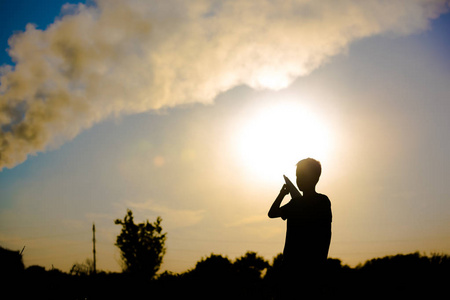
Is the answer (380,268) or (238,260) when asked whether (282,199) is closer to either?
(380,268)

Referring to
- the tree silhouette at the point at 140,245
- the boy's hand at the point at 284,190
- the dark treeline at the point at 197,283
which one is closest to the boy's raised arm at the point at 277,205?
the boy's hand at the point at 284,190

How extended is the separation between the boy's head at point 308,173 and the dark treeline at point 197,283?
5.41 feet

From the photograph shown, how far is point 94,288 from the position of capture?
253 inches

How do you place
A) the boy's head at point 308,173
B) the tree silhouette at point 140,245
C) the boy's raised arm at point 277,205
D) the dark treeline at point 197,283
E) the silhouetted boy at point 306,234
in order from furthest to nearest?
the tree silhouette at point 140,245 < the dark treeline at point 197,283 < the boy's raised arm at point 277,205 < the boy's head at point 308,173 < the silhouetted boy at point 306,234

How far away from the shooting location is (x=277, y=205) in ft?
13.5

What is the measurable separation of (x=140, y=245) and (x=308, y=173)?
39704 millimetres

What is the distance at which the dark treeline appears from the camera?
4.76m

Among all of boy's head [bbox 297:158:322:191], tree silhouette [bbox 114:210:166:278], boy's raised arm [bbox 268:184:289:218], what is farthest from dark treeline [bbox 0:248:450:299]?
tree silhouette [bbox 114:210:166:278]

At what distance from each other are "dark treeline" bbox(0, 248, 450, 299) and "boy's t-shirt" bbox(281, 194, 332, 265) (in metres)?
1.40

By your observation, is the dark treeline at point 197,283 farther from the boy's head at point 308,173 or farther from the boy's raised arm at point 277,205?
the boy's head at point 308,173

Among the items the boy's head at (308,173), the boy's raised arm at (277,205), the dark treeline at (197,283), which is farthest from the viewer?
the dark treeline at (197,283)

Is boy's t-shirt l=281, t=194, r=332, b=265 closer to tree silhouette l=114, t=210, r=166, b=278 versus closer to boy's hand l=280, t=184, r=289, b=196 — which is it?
boy's hand l=280, t=184, r=289, b=196

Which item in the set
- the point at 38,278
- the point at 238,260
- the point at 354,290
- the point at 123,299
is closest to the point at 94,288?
the point at 123,299

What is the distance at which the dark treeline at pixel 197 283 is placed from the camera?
4758 millimetres
